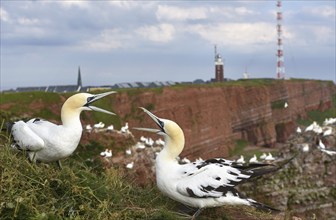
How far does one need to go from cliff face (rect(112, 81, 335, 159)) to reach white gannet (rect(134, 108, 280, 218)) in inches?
1922

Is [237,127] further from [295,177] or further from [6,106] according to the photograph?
[295,177]

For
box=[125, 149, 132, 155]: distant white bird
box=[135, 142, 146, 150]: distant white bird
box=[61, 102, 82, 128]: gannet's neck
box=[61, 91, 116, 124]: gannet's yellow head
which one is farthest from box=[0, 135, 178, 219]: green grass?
box=[135, 142, 146, 150]: distant white bird

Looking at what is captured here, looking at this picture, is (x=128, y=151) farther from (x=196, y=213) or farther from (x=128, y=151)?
(x=196, y=213)

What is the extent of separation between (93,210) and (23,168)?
1.18 meters

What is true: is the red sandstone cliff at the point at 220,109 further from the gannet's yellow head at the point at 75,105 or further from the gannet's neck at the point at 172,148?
the gannet's neck at the point at 172,148

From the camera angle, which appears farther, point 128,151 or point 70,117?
point 128,151

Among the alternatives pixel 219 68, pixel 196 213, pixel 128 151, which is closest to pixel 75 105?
pixel 196 213

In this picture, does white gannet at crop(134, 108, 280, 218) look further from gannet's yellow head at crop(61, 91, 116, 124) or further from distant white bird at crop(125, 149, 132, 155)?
distant white bird at crop(125, 149, 132, 155)

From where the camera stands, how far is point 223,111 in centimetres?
7531

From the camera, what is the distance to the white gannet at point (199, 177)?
21.5 ft

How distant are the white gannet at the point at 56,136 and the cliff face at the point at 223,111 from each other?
48884 mm

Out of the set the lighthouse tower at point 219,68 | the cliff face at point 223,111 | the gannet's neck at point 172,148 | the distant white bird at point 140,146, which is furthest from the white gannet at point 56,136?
the lighthouse tower at point 219,68

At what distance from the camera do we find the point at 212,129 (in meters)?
71.4

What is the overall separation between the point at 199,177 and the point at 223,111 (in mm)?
69120
